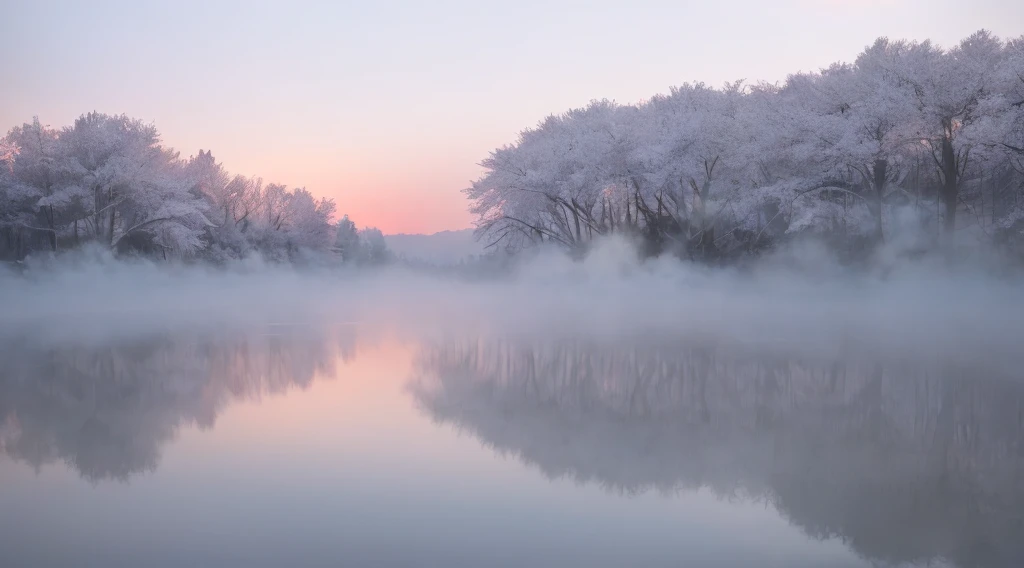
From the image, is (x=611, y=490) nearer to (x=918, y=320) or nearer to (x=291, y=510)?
(x=291, y=510)

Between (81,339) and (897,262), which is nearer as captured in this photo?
(81,339)

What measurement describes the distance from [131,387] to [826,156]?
87.0 ft

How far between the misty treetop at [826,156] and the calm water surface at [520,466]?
19177mm

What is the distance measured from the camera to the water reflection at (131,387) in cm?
714

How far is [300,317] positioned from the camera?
22062 millimetres

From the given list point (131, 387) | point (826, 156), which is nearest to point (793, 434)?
point (131, 387)

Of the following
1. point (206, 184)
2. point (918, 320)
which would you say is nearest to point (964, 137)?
point (918, 320)

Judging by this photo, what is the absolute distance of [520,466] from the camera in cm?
660

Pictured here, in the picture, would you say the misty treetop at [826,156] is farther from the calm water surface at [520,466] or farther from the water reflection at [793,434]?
the calm water surface at [520,466]

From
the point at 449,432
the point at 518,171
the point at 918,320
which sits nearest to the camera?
the point at 449,432

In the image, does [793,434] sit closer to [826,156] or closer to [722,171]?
[826,156]

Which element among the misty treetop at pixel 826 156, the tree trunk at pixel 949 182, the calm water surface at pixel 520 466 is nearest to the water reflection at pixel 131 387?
the calm water surface at pixel 520 466

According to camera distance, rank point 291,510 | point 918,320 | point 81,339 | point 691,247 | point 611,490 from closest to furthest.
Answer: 1. point 291,510
2. point 611,490
3. point 81,339
4. point 918,320
5. point 691,247

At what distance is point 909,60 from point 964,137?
571 centimetres
